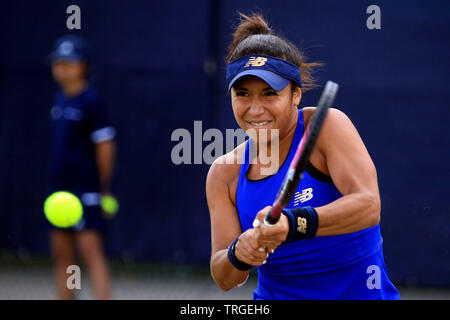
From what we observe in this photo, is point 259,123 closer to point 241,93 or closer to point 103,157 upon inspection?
point 241,93

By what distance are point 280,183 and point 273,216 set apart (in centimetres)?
37

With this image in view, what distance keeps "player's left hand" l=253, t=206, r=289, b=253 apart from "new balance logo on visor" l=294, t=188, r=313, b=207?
0.31 meters

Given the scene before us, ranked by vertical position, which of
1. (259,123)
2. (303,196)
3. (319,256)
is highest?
(259,123)

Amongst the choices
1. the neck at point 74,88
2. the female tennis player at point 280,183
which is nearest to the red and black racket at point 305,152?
the female tennis player at point 280,183

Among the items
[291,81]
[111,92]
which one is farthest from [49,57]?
[291,81]

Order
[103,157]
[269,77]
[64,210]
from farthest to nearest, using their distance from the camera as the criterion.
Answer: [103,157], [64,210], [269,77]

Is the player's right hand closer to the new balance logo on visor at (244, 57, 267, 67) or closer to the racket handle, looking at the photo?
the racket handle

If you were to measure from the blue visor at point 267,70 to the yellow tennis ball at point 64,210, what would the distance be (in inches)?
80.5

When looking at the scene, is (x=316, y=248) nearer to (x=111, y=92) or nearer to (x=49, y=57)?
(x=111, y=92)

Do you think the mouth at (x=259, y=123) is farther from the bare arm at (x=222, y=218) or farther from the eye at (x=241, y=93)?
the bare arm at (x=222, y=218)

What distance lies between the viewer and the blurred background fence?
464cm

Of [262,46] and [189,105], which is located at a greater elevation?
[189,105]

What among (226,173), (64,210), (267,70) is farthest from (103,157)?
(267,70)

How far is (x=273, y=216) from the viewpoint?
175 cm
